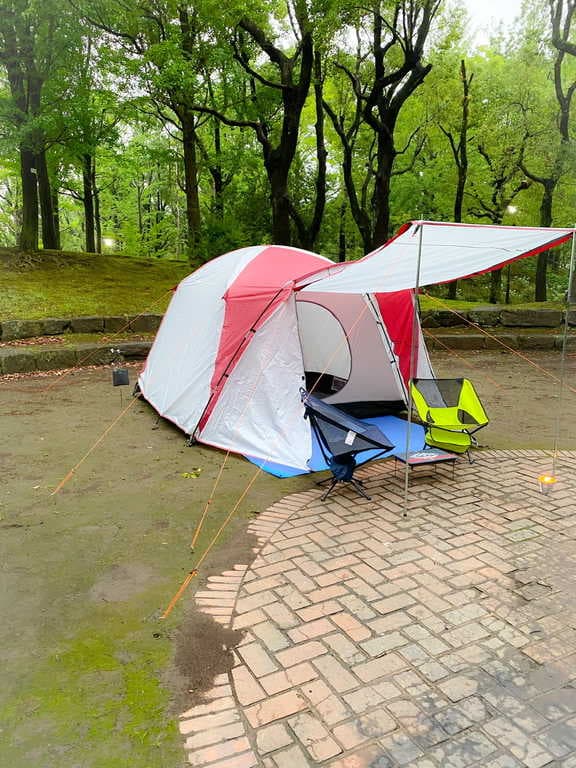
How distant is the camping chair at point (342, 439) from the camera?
390cm

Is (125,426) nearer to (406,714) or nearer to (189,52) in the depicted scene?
(406,714)

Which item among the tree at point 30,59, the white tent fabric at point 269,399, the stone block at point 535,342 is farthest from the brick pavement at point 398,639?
the tree at point 30,59

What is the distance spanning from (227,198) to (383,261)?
12.0m

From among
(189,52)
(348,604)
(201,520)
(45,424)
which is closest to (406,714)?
(348,604)

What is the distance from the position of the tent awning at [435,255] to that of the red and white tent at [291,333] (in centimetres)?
1

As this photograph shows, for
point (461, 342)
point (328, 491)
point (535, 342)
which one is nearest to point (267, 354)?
point (328, 491)

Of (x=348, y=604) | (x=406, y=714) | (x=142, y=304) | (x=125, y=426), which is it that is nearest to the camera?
(x=406, y=714)

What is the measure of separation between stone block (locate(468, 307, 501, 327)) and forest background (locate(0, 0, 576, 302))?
280 cm

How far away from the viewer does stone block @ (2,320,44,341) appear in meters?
9.13

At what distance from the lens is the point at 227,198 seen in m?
14.9

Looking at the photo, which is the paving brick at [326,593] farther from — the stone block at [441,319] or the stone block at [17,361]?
the stone block at [441,319]

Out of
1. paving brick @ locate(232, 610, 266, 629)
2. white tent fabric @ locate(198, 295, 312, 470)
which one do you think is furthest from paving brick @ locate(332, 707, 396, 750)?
white tent fabric @ locate(198, 295, 312, 470)

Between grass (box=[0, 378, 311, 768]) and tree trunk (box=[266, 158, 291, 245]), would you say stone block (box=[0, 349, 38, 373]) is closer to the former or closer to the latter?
grass (box=[0, 378, 311, 768])

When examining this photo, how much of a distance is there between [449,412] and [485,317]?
26.1 feet
